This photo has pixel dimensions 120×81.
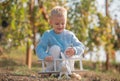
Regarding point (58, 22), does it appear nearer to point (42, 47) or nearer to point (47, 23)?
point (42, 47)

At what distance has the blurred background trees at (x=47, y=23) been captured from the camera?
11516 mm

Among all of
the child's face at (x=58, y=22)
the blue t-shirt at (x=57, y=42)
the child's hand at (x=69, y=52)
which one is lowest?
the child's hand at (x=69, y=52)

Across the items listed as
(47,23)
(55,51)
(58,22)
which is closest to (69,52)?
(55,51)

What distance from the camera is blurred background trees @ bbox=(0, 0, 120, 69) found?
1152 cm

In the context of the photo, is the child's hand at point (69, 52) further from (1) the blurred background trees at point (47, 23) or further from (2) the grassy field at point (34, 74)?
(1) the blurred background trees at point (47, 23)

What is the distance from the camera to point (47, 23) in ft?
41.0

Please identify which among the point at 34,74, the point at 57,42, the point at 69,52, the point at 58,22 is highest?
the point at 58,22

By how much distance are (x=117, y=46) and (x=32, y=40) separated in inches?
191

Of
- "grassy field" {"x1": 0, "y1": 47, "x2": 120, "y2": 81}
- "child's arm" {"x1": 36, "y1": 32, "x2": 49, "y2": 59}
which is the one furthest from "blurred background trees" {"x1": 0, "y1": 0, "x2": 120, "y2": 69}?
"child's arm" {"x1": 36, "y1": 32, "x2": 49, "y2": 59}

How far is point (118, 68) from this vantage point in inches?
709

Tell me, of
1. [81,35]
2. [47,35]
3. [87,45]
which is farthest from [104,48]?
[47,35]

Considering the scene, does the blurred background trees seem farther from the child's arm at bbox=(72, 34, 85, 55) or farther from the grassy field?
the child's arm at bbox=(72, 34, 85, 55)

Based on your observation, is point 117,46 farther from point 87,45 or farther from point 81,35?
point 81,35

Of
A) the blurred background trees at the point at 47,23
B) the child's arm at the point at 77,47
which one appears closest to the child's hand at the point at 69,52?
the child's arm at the point at 77,47
